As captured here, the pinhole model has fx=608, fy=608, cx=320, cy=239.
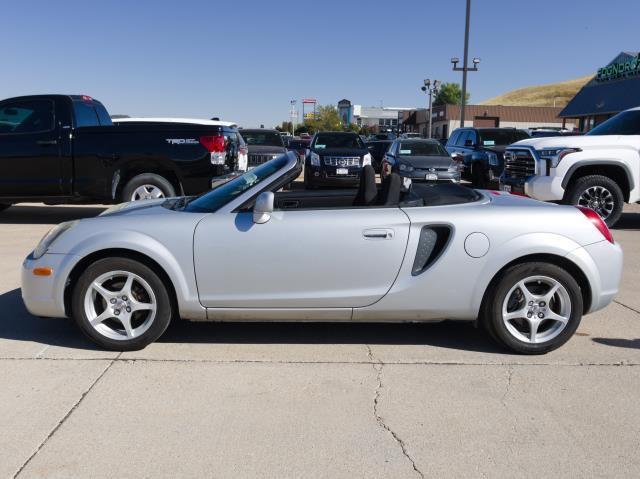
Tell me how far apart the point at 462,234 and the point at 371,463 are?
1820 mm

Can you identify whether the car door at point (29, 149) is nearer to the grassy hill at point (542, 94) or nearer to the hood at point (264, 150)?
the hood at point (264, 150)

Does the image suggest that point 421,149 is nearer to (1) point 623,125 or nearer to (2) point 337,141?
(2) point 337,141

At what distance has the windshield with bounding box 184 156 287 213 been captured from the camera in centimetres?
443

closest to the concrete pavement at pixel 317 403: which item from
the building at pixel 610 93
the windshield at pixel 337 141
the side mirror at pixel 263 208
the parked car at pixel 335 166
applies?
the side mirror at pixel 263 208

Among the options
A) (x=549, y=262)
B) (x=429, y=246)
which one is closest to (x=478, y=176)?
(x=549, y=262)

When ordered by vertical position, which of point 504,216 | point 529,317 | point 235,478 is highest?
point 504,216

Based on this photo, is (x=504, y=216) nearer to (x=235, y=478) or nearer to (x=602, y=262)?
(x=602, y=262)

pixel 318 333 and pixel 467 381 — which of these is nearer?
pixel 467 381

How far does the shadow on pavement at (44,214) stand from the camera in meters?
11.0

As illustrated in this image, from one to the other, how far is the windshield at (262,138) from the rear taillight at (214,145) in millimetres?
7835

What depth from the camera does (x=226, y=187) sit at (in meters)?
4.75

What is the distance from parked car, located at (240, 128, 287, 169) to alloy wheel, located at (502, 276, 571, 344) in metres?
12.3

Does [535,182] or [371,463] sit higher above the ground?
[535,182]

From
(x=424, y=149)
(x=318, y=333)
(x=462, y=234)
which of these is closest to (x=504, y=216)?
(x=462, y=234)
